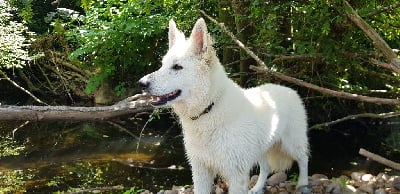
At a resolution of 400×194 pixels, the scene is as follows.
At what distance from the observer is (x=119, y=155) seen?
8.32m

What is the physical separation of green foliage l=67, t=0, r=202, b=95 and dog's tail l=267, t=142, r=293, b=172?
12.1ft

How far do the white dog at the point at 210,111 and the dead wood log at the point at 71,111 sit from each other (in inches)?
151

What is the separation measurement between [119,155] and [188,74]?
498cm

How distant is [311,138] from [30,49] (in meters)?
7.55

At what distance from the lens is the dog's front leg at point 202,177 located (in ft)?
13.5

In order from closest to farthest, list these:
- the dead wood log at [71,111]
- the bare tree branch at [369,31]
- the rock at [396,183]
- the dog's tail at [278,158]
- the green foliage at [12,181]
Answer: the bare tree branch at [369,31] → the dog's tail at [278,158] → the rock at [396,183] → the green foliage at [12,181] → the dead wood log at [71,111]

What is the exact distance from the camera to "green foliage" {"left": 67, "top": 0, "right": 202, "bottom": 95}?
29.0ft

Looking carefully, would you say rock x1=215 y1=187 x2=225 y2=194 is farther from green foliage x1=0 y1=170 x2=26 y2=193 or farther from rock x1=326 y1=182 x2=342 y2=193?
green foliage x1=0 y1=170 x2=26 y2=193

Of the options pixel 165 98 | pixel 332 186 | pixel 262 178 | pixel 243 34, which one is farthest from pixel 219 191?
pixel 243 34

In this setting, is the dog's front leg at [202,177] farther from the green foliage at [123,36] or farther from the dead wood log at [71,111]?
the green foliage at [123,36]

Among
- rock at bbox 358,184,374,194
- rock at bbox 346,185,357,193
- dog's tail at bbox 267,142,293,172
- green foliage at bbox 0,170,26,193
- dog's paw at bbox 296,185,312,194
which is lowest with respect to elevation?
green foliage at bbox 0,170,26,193

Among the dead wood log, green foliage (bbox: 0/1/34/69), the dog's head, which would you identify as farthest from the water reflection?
the dog's head

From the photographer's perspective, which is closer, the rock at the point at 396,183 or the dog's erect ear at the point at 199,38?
the dog's erect ear at the point at 199,38

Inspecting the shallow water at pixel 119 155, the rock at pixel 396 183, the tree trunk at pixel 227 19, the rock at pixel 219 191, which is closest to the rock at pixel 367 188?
the rock at pixel 396 183
